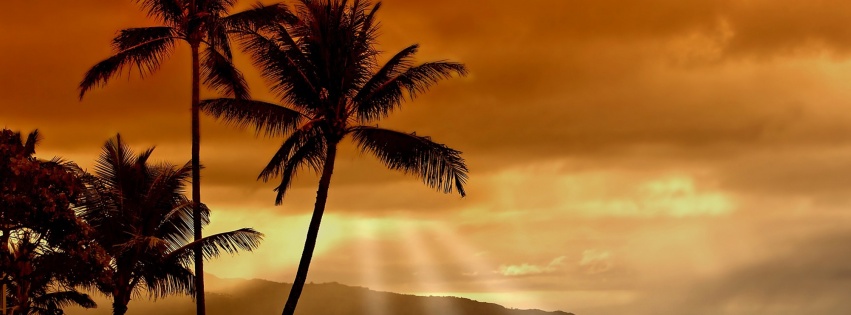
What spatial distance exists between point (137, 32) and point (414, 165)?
32.9 feet

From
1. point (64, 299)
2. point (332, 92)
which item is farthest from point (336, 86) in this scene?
point (64, 299)

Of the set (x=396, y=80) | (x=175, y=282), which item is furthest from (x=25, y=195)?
(x=175, y=282)

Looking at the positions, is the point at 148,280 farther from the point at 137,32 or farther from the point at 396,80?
the point at 396,80

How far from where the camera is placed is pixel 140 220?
43.1m

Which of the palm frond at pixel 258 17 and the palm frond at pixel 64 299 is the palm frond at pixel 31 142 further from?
the palm frond at pixel 64 299

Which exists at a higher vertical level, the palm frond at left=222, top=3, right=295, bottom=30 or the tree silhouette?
the palm frond at left=222, top=3, right=295, bottom=30

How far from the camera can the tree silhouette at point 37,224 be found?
30234 mm

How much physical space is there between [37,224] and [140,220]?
1198 centimetres

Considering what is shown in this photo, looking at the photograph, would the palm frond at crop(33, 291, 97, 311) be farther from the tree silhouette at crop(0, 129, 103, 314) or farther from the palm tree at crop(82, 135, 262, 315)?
the tree silhouette at crop(0, 129, 103, 314)

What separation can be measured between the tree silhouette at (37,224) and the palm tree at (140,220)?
7.01 meters

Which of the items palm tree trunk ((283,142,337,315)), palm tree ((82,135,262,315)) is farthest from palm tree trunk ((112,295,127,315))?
palm tree trunk ((283,142,337,315))

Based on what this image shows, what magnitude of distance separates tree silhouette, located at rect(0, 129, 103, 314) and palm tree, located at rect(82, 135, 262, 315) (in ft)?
23.0

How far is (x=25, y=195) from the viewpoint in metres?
30.3

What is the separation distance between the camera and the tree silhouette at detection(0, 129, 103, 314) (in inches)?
1190
